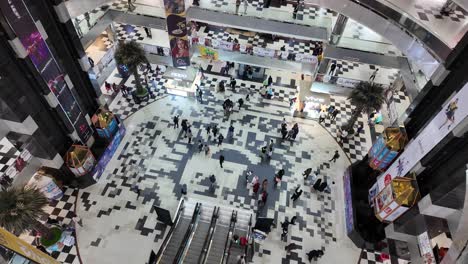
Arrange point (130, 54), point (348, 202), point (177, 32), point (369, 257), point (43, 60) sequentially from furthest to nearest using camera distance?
1. point (130, 54)
2. point (177, 32)
3. point (348, 202)
4. point (369, 257)
5. point (43, 60)

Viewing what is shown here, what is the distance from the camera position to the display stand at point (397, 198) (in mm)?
11531

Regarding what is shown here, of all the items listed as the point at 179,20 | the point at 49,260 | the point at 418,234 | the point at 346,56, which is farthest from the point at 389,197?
the point at 179,20

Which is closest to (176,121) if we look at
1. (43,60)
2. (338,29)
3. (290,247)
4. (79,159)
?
(79,159)

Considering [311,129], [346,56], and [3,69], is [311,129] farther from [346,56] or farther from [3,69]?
[3,69]

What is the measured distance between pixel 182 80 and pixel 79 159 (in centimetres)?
851

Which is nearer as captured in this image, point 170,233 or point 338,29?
point 170,233

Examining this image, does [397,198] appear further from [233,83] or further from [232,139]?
[233,83]

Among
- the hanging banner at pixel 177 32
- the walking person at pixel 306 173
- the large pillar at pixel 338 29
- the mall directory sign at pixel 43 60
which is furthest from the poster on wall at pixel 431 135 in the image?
the mall directory sign at pixel 43 60

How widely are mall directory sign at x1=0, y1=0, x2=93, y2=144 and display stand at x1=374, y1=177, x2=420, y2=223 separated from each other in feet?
48.1

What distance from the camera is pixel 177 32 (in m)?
17.5

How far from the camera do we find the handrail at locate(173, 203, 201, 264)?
484 inches

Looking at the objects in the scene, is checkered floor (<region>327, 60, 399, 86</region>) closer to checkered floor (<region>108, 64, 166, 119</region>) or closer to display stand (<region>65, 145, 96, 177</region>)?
checkered floor (<region>108, 64, 166, 119</region>)

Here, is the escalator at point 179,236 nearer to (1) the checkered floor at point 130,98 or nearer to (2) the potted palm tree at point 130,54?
(1) the checkered floor at point 130,98

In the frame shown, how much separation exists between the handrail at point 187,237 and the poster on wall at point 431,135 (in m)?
8.87
